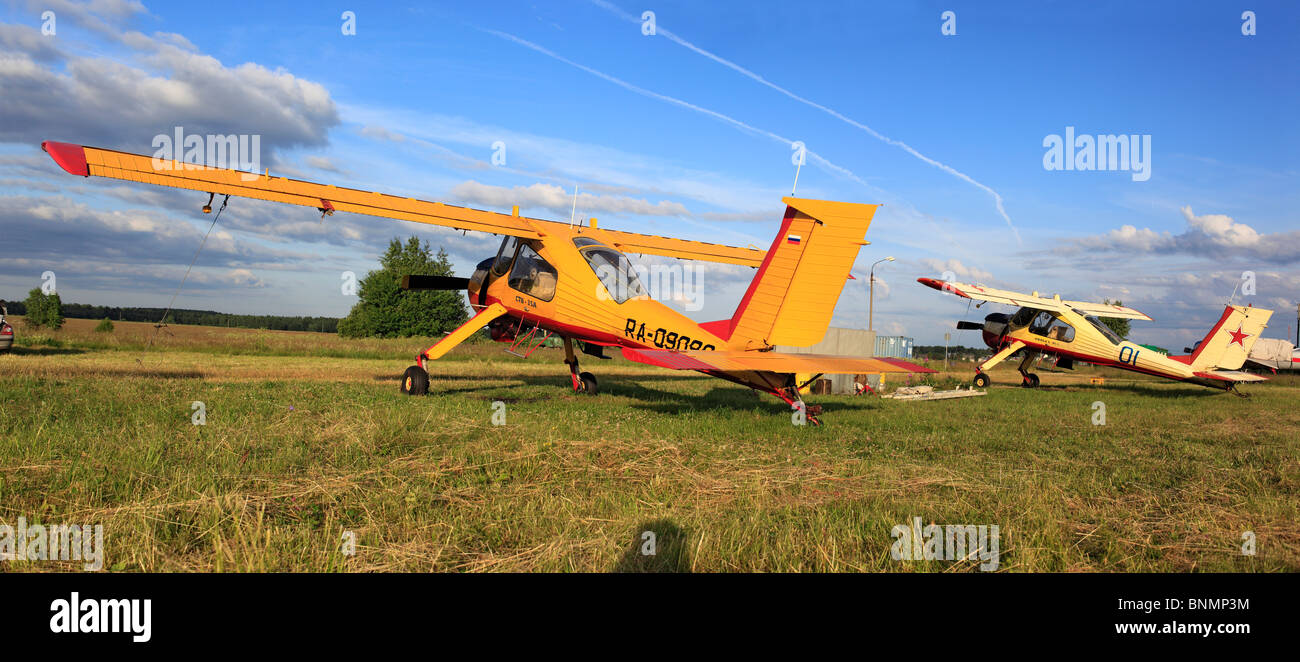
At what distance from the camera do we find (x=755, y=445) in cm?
760

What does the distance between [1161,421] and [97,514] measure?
1665 centimetres

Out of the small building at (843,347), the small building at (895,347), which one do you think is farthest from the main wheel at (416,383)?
the small building at (895,347)

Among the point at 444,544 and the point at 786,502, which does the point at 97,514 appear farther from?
the point at 786,502

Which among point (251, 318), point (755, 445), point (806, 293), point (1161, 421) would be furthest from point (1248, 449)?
point (251, 318)

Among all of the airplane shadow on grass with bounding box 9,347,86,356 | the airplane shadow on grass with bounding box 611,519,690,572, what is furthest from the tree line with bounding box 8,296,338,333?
the airplane shadow on grass with bounding box 611,519,690,572

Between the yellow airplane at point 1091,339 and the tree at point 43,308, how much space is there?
5231cm

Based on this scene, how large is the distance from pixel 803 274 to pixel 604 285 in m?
3.86

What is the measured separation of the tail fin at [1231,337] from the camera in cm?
2070

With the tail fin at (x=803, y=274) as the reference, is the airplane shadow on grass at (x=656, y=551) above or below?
below

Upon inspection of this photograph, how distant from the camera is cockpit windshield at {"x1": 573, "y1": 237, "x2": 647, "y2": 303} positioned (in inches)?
429

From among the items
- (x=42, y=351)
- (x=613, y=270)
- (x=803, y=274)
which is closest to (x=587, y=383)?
(x=613, y=270)

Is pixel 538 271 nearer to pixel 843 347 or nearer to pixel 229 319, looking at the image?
pixel 843 347

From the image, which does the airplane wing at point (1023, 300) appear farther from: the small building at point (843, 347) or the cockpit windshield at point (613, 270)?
the cockpit windshield at point (613, 270)
